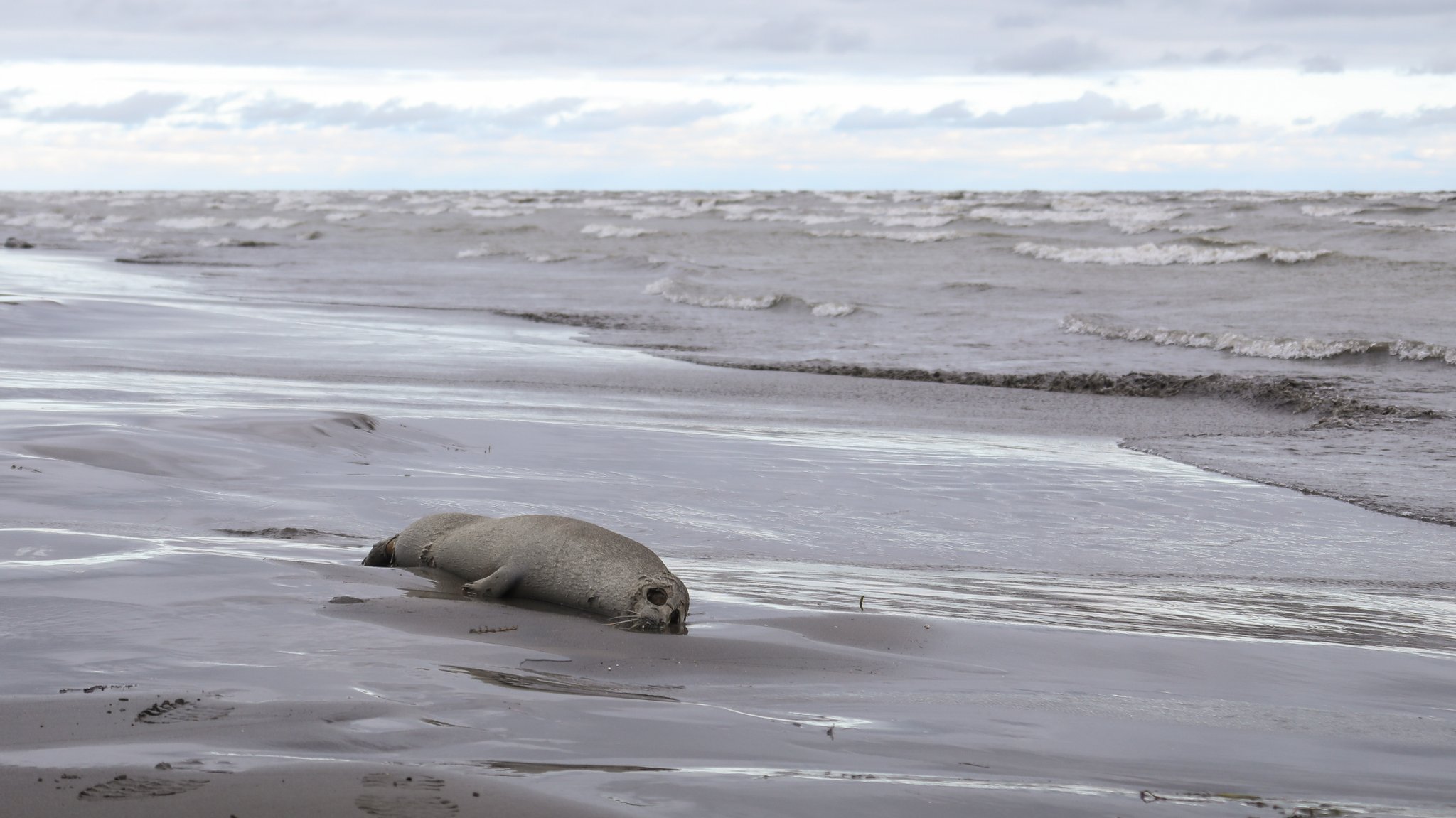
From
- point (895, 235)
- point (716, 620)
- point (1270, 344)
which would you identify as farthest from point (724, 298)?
point (716, 620)

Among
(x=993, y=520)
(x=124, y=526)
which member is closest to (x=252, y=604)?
(x=124, y=526)

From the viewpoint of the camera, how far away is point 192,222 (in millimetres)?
46312

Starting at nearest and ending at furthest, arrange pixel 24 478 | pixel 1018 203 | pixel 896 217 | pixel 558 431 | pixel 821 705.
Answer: pixel 821 705 → pixel 24 478 → pixel 558 431 → pixel 896 217 → pixel 1018 203

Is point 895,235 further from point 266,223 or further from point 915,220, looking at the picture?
point 266,223

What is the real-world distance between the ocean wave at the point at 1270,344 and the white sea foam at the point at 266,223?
33.4 m

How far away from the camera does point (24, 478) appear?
602 cm

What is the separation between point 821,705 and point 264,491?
3.92 metres

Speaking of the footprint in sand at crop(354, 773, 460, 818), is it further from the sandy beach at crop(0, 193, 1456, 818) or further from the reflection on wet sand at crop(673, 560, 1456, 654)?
the reflection on wet sand at crop(673, 560, 1456, 654)

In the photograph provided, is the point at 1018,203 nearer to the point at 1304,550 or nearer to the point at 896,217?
the point at 896,217

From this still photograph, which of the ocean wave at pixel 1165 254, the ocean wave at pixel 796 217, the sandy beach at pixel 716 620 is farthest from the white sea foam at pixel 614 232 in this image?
the sandy beach at pixel 716 620

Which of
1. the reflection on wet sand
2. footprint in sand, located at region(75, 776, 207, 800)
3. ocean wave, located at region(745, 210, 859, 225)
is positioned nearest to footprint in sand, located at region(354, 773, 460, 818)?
footprint in sand, located at region(75, 776, 207, 800)

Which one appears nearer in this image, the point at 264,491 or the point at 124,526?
the point at 124,526

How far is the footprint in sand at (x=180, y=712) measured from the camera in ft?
9.73

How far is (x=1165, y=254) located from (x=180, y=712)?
24.0 metres
